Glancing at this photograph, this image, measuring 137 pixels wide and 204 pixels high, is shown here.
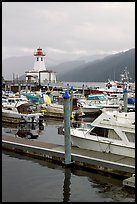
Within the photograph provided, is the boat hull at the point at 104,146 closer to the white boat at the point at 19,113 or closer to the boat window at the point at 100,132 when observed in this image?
the boat window at the point at 100,132

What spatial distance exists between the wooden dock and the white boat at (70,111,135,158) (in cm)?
35

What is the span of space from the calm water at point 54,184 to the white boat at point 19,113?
49.0 ft

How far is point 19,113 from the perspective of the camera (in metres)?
33.5

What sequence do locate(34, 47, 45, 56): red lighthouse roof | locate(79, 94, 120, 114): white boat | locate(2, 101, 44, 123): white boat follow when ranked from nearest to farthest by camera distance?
locate(2, 101, 44, 123): white boat
locate(79, 94, 120, 114): white boat
locate(34, 47, 45, 56): red lighthouse roof

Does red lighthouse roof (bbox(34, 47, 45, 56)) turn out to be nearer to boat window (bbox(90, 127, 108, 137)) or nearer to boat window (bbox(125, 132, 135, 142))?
boat window (bbox(90, 127, 108, 137))

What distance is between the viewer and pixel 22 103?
34500mm

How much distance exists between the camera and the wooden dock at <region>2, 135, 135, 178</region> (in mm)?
14555

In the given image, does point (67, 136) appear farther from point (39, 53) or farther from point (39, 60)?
point (39, 60)

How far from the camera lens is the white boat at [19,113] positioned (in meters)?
32.7

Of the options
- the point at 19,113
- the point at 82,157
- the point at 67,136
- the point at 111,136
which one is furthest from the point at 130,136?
the point at 19,113

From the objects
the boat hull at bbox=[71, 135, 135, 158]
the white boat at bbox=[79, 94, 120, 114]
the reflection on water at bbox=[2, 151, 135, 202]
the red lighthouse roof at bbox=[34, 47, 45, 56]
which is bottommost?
Result: the reflection on water at bbox=[2, 151, 135, 202]

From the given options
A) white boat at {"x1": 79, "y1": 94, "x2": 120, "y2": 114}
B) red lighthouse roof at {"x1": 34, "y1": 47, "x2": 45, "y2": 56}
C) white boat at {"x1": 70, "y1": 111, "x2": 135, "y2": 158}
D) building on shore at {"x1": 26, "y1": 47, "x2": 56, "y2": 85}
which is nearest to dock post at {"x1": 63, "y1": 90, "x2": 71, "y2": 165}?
white boat at {"x1": 70, "y1": 111, "x2": 135, "y2": 158}

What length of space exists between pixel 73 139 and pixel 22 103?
57.0 feet

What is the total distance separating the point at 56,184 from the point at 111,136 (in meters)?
4.39
